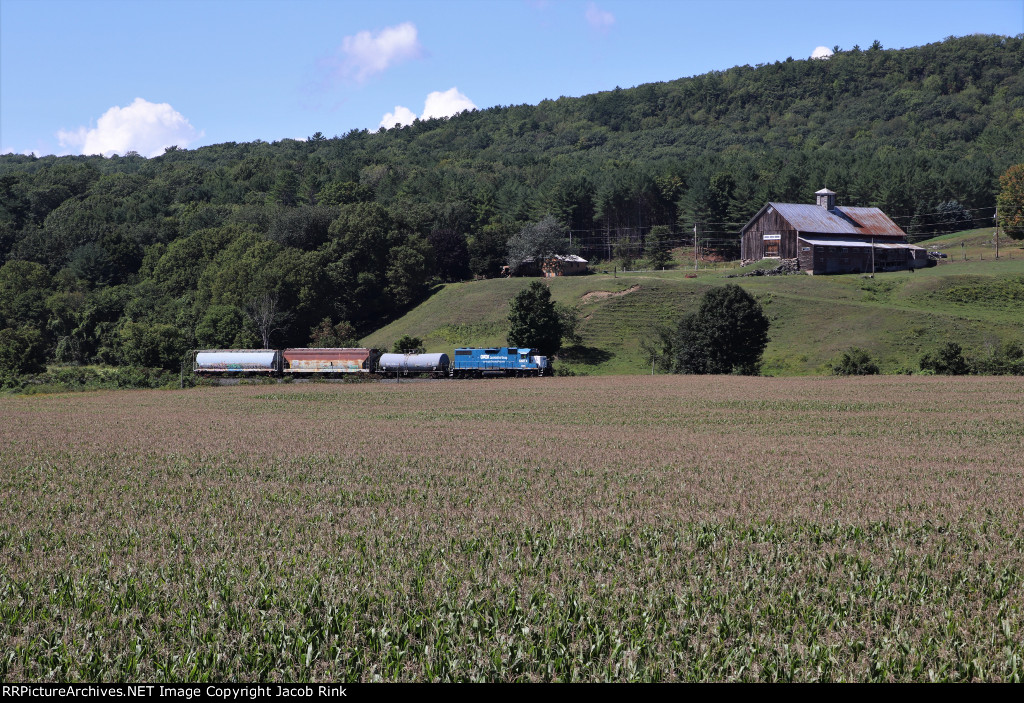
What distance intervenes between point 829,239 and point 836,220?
732 cm

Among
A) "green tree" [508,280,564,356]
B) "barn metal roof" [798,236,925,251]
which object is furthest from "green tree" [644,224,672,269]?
"green tree" [508,280,564,356]

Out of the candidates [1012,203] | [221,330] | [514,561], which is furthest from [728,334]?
[1012,203]

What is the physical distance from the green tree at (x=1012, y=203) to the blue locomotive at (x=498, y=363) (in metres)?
109

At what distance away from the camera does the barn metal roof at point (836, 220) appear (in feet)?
470

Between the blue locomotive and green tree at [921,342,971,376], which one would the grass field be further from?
the blue locomotive

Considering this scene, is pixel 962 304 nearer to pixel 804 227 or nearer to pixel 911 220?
pixel 804 227

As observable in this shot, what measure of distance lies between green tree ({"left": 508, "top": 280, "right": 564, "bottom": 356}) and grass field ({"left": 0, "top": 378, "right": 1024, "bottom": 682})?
2767 inches

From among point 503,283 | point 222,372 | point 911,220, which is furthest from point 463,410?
point 911,220

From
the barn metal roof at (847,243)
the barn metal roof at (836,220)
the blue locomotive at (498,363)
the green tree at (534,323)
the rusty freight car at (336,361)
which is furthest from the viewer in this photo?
the barn metal roof at (836,220)

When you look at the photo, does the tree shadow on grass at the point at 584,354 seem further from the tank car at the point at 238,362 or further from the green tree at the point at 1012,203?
the green tree at the point at 1012,203

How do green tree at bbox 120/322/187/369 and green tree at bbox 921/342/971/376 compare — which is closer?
green tree at bbox 921/342/971/376

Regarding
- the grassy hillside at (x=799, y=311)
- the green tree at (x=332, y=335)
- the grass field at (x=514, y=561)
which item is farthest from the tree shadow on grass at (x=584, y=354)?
the grass field at (x=514, y=561)

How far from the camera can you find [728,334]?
87188 millimetres

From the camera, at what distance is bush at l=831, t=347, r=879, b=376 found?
8281cm
